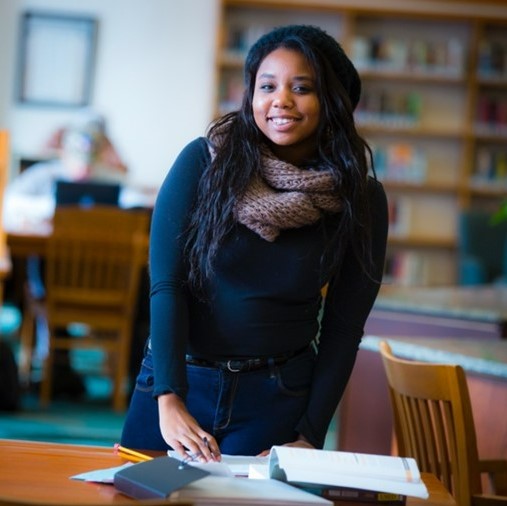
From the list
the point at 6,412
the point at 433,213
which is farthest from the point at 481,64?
the point at 6,412

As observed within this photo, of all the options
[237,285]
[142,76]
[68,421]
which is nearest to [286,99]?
[237,285]

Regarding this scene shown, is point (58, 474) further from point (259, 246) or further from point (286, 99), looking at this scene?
point (286, 99)

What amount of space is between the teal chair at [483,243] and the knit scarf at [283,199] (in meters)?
6.04

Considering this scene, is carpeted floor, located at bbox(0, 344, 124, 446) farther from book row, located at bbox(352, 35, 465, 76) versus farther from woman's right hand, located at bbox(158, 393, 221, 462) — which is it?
book row, located at bbox(352, 35, 465, 76)

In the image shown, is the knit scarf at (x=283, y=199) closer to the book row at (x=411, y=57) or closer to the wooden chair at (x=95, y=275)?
the wooden chair at (x=95, y=275)

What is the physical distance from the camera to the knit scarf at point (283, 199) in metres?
1.76

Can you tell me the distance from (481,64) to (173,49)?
2.22 meters

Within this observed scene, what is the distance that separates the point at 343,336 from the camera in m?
1.88

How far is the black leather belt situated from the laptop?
13.5ft

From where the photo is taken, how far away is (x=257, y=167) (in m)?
1.81

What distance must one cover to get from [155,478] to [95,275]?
3.96 m

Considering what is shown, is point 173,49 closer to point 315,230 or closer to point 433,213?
point 433,213

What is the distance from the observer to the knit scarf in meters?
1.76

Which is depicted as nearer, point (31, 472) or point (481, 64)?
point (31, 472)
